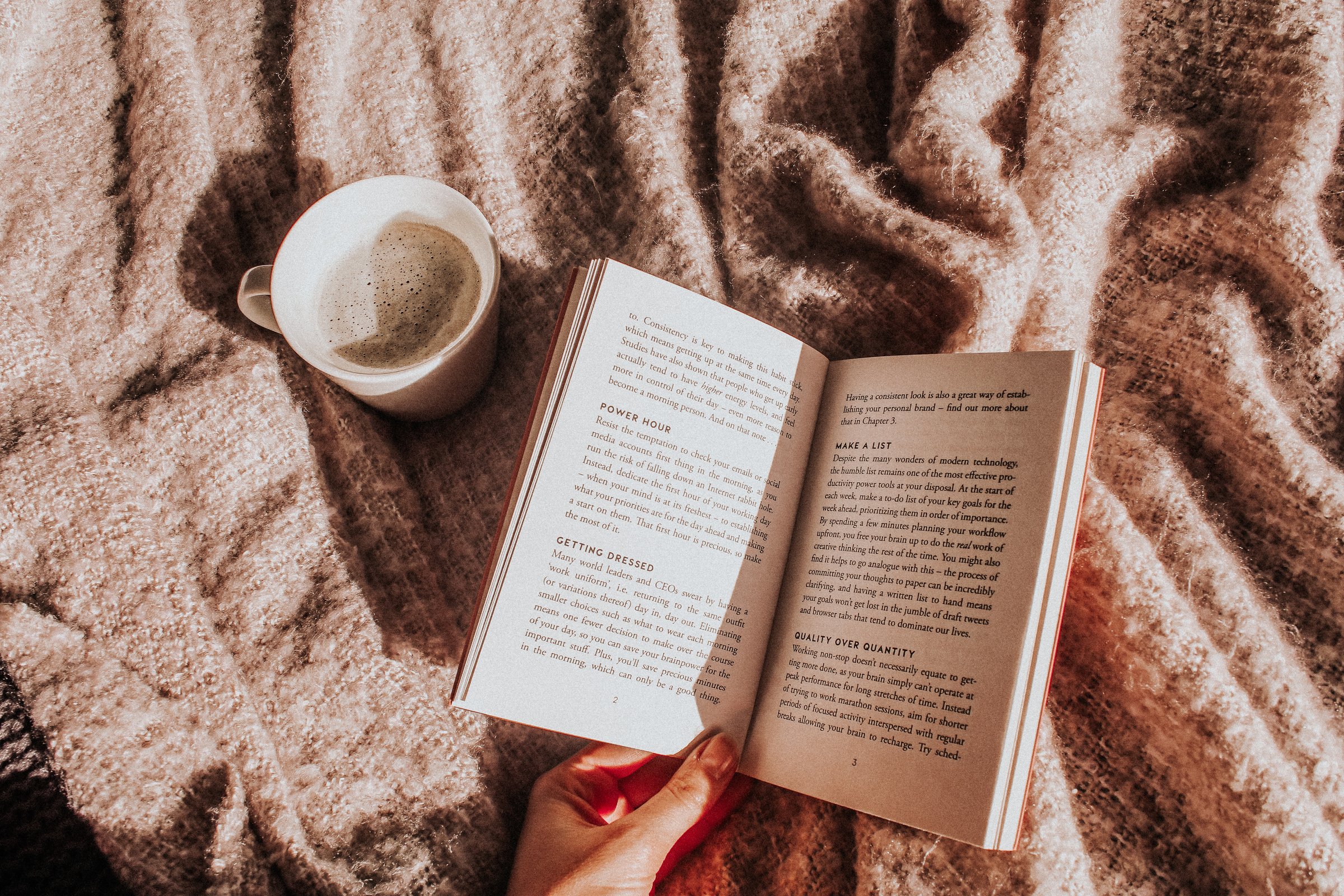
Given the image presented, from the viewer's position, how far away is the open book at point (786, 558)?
A: 1.76 feet

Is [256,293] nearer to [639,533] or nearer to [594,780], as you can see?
[639,533]

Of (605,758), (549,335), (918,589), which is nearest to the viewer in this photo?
(918,589)

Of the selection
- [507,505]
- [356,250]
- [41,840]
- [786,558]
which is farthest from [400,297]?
[41,840]

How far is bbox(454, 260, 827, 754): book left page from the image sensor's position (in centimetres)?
57

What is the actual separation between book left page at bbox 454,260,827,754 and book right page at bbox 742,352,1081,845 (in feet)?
0.14

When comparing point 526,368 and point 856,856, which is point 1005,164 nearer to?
point 526,368

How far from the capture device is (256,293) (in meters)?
0.64

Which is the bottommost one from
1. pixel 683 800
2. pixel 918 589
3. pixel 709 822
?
pixel 709 822

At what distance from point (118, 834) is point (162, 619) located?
0.17m

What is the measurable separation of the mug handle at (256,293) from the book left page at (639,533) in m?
0.26

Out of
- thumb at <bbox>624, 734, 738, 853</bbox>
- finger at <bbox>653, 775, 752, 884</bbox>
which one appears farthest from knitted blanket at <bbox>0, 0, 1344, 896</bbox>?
thumb at <bbox>624, 734, 738, 853</bbox>

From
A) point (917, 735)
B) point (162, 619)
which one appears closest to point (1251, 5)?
point (917, 735)

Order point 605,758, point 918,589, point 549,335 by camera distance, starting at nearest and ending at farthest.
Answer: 1. point 918,589
2. point 605,758
3. point 549,335

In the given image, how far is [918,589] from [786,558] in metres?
0.12
